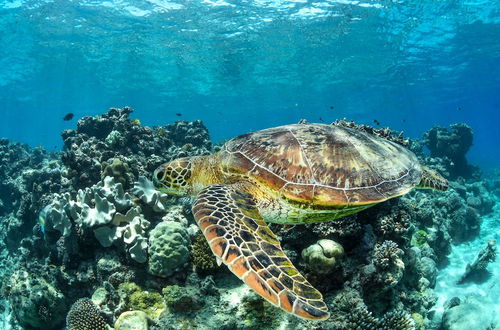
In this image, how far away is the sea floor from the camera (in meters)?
5.62

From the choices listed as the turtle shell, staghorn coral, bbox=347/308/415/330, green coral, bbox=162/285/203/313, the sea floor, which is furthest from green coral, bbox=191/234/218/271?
the sea floor

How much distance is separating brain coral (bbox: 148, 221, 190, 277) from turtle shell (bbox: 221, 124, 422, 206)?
4.07 feet

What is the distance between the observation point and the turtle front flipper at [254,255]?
2.27m

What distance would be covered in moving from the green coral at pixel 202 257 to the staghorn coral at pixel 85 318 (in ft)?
4.58

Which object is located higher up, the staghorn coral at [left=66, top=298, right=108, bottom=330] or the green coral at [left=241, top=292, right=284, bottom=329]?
the green coral at [left=241, top=292, right=284, bottom=329]

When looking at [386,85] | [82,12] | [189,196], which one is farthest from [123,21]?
[386,85]

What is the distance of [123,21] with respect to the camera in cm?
Result: 2170

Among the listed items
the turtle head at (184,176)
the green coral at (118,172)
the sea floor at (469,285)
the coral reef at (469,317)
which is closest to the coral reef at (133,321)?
the turtle head at (184,176)

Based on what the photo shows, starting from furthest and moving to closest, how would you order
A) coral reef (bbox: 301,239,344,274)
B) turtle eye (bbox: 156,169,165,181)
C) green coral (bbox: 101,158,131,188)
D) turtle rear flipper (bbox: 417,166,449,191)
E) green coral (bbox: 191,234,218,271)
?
green coral (bbox: 101,158,131,188) < turtle rear flipper (bbox: 417,166,449,191) < turtle eye (bbox: 156,169,165,181) < green coral (bbox: 191,234,218,271) < coral reef (bbox: 301,239,344,274)

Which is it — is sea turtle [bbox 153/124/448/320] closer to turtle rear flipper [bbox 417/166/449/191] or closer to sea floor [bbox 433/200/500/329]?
turtle rear flipper [bbox 417/166/449/191]

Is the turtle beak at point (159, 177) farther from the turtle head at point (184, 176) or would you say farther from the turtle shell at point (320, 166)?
the turtle shell at point (320, 166)

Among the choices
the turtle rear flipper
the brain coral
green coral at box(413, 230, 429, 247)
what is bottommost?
green coral at box(413, 230, 429, 247)

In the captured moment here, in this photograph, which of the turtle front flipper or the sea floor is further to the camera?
the sea floor

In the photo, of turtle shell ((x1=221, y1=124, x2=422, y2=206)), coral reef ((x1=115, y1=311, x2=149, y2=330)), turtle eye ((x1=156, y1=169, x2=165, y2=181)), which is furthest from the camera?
turtle eye ((x1=156, y1=169, x2=165, y2=181))
